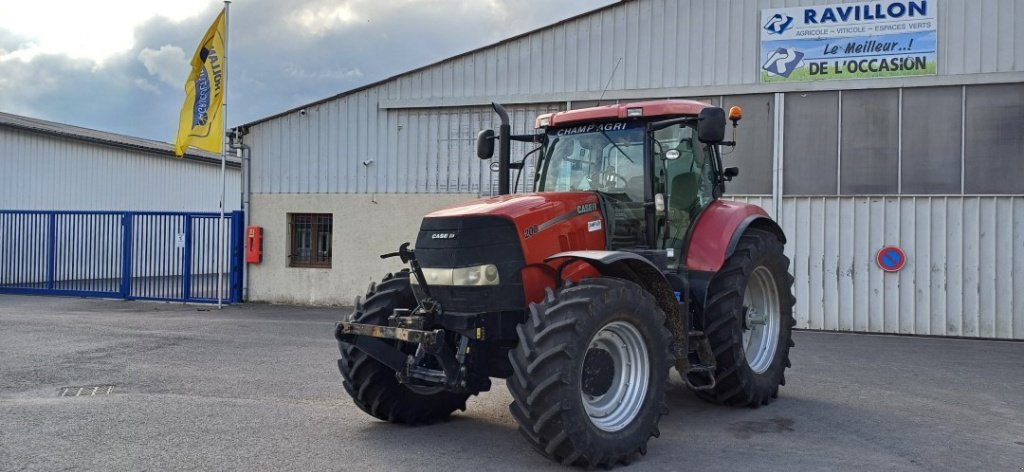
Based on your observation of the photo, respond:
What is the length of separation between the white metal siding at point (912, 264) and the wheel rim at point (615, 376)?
9.23 metres

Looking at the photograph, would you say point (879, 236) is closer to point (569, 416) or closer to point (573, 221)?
point (573, 221)

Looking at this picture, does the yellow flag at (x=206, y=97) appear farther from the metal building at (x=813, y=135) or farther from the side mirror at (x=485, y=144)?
the side mirror at (x=485, y=144)

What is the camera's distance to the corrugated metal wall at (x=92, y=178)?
22391mm

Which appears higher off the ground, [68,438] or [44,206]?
[44,206]

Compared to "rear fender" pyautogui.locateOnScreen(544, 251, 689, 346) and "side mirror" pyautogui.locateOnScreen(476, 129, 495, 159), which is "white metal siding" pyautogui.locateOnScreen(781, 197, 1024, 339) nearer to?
"rear fender" pyautogui.locateOnScreen(544, 251, 689, 346)

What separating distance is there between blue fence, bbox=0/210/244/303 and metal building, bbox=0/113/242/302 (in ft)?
0.07

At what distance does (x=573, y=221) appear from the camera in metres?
6.25

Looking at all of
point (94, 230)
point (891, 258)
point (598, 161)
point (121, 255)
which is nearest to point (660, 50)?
point (891, 258)

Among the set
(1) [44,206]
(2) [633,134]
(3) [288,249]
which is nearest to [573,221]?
(2) [633,134]

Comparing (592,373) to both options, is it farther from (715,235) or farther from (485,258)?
(715,235)

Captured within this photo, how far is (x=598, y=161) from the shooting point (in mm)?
6992

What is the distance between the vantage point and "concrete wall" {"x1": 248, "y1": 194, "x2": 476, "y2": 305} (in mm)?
16438

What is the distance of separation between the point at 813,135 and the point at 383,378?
10300mm

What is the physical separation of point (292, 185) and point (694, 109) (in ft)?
39.1
